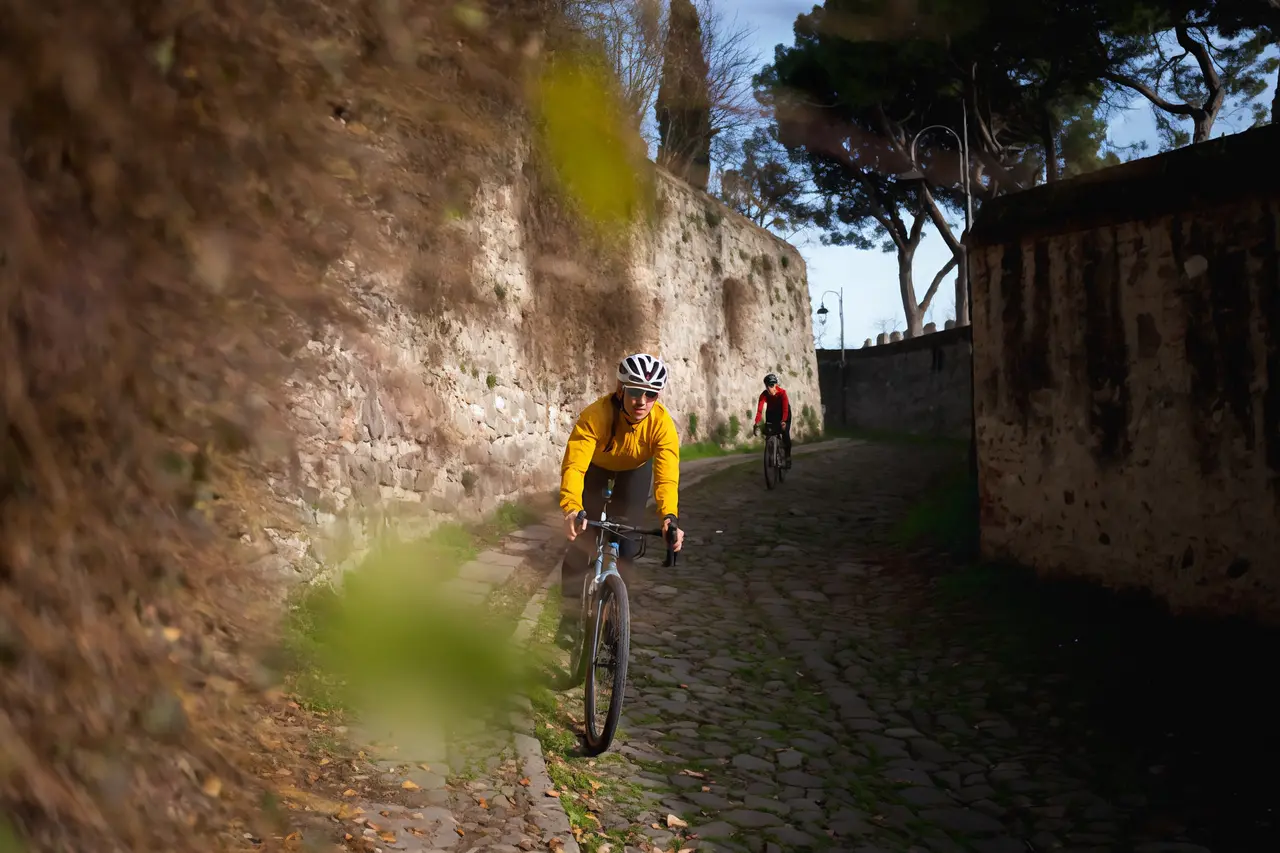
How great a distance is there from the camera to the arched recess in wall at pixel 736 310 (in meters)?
23.0

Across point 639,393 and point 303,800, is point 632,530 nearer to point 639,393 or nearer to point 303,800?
point 639,393

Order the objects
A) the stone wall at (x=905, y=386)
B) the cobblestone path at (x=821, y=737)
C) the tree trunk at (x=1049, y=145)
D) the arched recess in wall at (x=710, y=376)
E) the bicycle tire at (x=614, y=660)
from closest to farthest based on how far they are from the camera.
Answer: the cobblestone path at (x=821, y=737)
the bicycle tire at (x=614, y=660)
the arched recess in wall at (x=710, y=376)
the stone wall at (x=905, y=386)
the tree trunk at (x=1049, y=145)

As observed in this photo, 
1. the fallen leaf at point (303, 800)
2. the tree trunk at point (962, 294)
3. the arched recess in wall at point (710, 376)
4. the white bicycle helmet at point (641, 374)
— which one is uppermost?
the tree trunk at point (962, 294)

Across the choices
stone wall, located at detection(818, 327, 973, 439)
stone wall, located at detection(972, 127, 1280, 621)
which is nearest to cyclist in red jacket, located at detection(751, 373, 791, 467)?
stone wall, located at detection(972, 127, 1280, 621)

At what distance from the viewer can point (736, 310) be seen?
23.4 metres

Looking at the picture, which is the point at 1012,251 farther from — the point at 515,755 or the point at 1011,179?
the point at 1011,179

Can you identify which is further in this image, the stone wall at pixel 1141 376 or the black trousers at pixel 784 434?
the black trousers at pixel 784 434

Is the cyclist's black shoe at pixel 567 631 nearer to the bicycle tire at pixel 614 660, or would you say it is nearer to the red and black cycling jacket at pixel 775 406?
the bicycle tire at pixel 614 660

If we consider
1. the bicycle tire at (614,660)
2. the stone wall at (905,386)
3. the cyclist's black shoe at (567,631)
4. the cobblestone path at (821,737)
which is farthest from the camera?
the stone wall at (905,386)

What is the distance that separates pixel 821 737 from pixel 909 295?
30.0 meters

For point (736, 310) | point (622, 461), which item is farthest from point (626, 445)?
point (736, 310)

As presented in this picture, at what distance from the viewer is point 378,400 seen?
8.03 meters

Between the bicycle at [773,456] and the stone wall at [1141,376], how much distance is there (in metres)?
5.87

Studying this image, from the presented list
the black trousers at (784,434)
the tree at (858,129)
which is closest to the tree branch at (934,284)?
the tree at (858,129)
